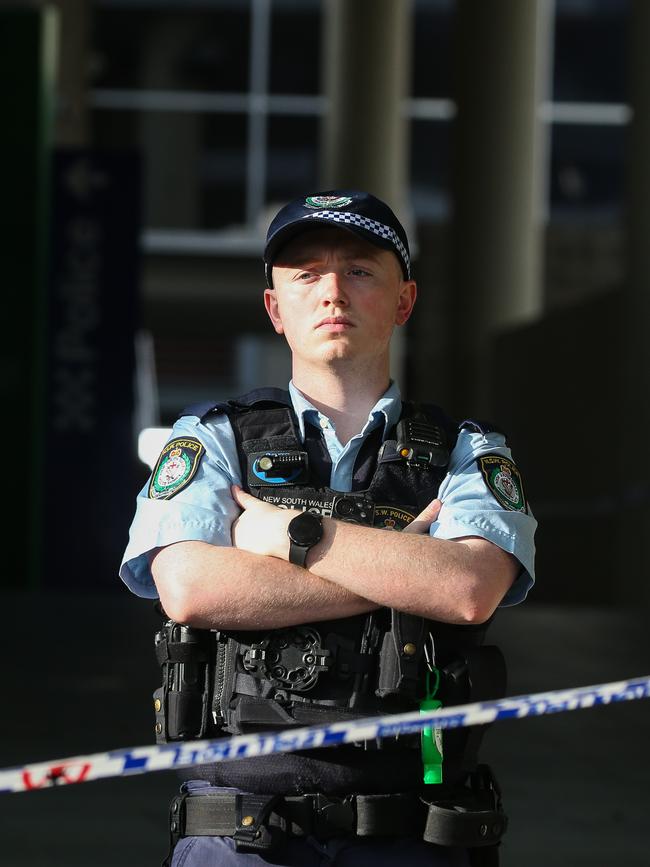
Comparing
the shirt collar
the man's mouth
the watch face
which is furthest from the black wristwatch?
the man's mouth

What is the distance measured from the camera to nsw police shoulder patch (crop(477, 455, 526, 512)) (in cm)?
280

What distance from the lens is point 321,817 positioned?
2.55 meters

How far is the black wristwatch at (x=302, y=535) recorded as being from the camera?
263cm

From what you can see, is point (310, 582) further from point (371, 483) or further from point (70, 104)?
point (70, 104)

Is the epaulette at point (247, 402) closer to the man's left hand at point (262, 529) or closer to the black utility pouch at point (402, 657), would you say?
the man's left hand at point (262, 529)

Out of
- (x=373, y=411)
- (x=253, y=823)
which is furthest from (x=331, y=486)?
(x=253, y=823)

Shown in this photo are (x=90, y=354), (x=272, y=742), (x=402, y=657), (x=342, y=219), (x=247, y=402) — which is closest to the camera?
(x=272, y=742)

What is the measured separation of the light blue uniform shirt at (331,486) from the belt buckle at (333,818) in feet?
1.58

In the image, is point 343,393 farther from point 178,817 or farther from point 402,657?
point 178,817

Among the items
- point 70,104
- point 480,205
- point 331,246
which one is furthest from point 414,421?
point 70,104

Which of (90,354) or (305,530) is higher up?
(305,530)

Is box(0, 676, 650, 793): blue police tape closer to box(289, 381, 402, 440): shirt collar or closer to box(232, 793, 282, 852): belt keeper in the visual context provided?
box(232, 793, 282, 852): belt keeper

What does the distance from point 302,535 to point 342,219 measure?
1.81ft

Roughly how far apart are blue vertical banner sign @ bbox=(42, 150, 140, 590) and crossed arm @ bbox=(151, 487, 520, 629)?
33.7 feet
